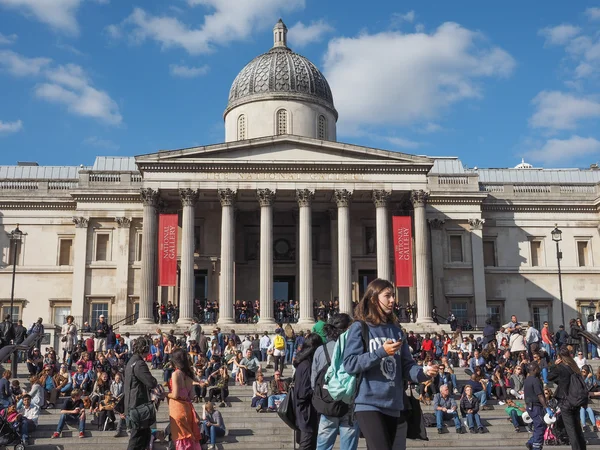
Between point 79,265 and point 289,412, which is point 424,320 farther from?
point 289,412

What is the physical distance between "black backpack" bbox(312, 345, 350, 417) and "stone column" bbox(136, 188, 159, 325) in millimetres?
28371

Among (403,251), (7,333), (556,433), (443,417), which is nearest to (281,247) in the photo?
(403,251)

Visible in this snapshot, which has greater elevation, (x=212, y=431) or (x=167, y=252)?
(x=167, y=252)

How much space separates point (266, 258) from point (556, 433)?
2063 cm

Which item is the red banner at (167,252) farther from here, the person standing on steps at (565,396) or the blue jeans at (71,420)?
the person standing on steps at (565,396)

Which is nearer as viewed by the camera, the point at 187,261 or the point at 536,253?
the point at 187,261

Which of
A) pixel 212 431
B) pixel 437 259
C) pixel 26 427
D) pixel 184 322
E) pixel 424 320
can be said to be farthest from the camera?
pixel 437 259

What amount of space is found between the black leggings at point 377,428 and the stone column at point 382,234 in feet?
99.4

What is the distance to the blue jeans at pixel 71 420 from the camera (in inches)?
739

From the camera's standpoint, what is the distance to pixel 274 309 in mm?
38469

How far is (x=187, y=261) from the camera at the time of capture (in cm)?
3675

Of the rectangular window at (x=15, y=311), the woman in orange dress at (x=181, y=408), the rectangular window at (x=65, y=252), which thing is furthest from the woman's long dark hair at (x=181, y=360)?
the rectangular window at (x=15, y=311)

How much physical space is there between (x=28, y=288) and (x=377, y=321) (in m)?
39.2

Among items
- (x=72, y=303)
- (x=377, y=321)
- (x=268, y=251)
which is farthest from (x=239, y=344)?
(x=377, y=321)
